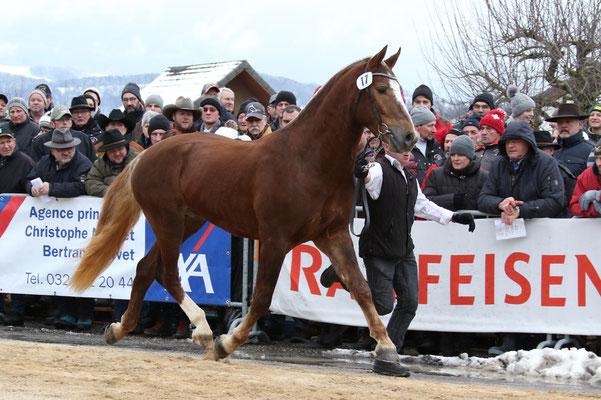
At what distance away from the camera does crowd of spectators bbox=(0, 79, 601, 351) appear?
8.72m

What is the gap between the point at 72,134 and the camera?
12047 millimetres

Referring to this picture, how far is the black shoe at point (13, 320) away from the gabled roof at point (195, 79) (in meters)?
12.9

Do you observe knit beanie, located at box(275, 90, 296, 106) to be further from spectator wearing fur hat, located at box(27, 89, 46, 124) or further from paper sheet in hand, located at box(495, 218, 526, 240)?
spectator wearing fur hat, located at box(27, 89, 46, 124)

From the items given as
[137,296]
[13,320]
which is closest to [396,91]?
[137,296]

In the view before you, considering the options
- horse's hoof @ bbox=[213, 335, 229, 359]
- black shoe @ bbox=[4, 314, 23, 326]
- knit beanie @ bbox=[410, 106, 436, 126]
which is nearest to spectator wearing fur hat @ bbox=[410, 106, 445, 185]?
knit beanie @ bbox=[410, 106, 436, 126]

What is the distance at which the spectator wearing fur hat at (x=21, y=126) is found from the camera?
42.3ft

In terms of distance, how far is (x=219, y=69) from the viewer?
85.5 feet

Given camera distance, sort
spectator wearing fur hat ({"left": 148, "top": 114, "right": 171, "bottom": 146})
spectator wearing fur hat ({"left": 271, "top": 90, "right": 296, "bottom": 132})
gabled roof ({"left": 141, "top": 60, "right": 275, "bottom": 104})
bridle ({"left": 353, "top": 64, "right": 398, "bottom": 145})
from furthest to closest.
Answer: gabled roof ({"left": 141, "top": 60, "right": 275, "bottom": 104}), spectator wearing fur hat ({"left": 271, "top": 90, "right": 296, "bottom": 132}), spectator wearing fur hat ({"left": 148, "top": 114, "right": 171, "bottom": 146}), bridle ({"left": 353, "top": 64, "right": 398, "bottom": 145})

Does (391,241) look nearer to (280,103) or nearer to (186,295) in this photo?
(186,295)

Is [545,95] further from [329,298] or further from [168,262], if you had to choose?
[168,262]

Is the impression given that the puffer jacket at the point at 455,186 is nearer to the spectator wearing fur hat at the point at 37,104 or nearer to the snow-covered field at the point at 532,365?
the snow-covered field at the point at 532,365

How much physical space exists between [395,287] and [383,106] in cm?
194

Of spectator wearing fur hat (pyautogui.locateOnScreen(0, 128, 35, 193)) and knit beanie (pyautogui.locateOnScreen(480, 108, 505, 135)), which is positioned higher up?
knit beanie (pyautogui.locateOnScreen(480, 108, 505, 135))

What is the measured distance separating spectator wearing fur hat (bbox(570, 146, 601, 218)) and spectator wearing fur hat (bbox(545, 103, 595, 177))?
113 cm
